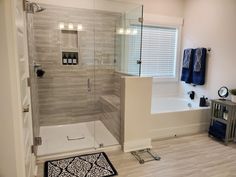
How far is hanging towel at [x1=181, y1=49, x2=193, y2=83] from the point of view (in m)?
3.97

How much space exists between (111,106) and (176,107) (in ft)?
5.76

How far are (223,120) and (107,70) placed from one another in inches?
88.2

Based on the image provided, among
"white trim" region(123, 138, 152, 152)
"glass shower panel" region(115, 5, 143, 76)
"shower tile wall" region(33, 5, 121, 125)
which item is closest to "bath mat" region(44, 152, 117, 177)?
"white trim" region(123, 138, 152, 152)

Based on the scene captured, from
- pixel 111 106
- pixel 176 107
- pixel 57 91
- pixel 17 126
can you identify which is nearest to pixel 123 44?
pixel 111 106

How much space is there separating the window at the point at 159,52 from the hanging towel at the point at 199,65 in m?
0.60

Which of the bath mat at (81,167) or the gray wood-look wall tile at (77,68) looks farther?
the gray wood-look wall tile at (77,68)

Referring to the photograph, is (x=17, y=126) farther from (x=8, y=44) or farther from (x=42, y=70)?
(x=42, y=70)

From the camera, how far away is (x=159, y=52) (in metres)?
4.24

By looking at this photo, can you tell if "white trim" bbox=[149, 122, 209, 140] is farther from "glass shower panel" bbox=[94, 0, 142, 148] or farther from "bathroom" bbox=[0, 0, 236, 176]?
"glass shower panel" bbox=[94, 0, 142, 148]

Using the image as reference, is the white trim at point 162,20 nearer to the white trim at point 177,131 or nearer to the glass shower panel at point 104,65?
the glass shower panel at point 104,65

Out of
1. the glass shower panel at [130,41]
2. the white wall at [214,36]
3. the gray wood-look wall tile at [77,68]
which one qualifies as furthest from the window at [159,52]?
the gray wood-look wall tile at [77,68]

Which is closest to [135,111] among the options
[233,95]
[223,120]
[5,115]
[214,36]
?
[223,120]

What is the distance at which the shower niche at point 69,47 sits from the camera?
3.54 metres

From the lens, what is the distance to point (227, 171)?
2.29m
